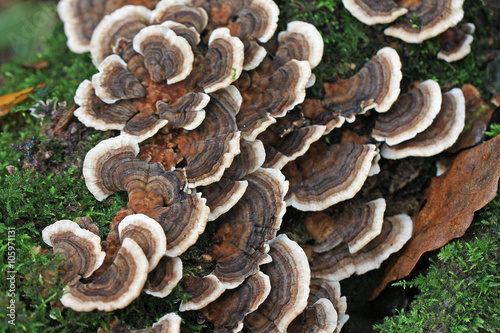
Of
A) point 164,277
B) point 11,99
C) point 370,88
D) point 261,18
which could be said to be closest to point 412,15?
point 370,88

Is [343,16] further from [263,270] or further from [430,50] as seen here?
[263,270]

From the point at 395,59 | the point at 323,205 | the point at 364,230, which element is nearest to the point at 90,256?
the point at 323,205

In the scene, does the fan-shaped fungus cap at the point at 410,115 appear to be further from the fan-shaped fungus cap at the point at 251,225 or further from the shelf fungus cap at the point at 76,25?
the shelf fungus cap at the point at 76,25

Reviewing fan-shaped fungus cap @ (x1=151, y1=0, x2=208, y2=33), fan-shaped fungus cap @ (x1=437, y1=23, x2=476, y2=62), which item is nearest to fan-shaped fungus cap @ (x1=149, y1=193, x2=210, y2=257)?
fan-shaped fungus cap @ (x1=151, y1=0, x2=208, y2=33)

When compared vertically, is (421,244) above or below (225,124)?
below

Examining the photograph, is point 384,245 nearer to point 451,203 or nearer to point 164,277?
point 451,203
